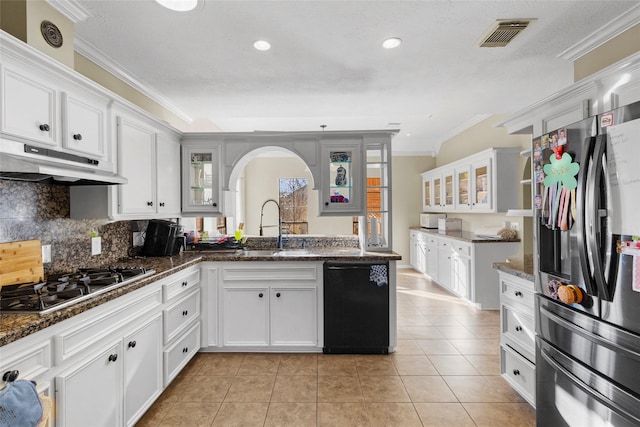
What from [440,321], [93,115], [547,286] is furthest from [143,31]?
[440,321]

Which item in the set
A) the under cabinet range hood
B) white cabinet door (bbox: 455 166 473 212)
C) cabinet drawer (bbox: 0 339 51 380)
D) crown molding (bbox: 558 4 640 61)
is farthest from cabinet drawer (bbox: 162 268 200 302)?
white cabinet door (bbox: 455 166 473 212)

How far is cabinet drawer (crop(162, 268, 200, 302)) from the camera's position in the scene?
2338mm

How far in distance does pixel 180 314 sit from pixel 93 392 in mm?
975

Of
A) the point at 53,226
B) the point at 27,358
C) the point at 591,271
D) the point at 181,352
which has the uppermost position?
the point at 53,226

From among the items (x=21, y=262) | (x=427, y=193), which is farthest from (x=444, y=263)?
(x=21, y=262)

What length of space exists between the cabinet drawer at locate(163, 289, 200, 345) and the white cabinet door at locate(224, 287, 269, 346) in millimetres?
260

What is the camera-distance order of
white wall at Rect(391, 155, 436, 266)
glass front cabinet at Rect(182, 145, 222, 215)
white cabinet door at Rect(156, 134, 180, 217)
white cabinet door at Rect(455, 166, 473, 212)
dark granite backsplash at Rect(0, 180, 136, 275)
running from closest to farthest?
1. dark granite backsplash at Rect(0, 180, 136, 275)
2. white cabinet door at Rect(156, 134, 180, 217)
3. glass front cabinet at Rect(182, 145, 222, 215)
4. white cabinet door at Rect(455, 166, 473, 212)
5. white wall at Rect(391, 155, 436, 266)

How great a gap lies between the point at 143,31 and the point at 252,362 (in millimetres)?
2714

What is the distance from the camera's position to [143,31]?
86.7 inches

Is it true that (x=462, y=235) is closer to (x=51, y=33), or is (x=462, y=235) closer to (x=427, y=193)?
(x=427, y=193)

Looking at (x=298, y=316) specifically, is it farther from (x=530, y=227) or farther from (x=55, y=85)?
(x=530, y=227)

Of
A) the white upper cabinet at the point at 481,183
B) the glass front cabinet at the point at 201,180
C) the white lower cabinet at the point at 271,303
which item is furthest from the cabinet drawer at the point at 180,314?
Answer: the white upper cabinet at the point at 481,183

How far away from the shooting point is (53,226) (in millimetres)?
2117

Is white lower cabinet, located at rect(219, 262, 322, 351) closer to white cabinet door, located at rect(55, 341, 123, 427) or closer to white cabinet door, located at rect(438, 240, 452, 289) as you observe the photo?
white cabinet door, located at rect(55, 341, 123, 427)
